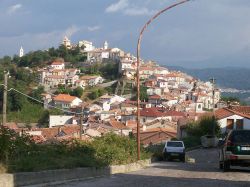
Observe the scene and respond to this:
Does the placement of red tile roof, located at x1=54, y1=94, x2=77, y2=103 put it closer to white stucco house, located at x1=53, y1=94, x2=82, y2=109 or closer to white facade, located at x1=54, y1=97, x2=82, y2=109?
white stucco house, located at x1=53, y1=94, x2=82, y2=109

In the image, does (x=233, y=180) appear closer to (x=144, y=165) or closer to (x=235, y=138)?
(x=235, y=138)

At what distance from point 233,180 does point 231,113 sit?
5469 centimetres

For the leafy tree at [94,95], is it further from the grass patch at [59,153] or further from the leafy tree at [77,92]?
the grass patch at [59,153]

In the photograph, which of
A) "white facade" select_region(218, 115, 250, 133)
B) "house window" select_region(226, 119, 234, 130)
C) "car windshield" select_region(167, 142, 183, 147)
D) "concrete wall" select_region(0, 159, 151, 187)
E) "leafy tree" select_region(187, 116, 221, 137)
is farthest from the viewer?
"house window" select_region(226, 119, 234, 130)

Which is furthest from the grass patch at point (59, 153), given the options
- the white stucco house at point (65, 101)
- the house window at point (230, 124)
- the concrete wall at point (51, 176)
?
the white stucco house at point (65, 101)

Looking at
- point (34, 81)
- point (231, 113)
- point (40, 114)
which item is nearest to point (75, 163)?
point (231, 113)

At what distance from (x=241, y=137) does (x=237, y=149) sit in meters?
0.49

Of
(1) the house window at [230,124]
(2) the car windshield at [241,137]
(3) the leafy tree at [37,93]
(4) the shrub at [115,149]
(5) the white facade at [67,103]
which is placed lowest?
(4) the shrub at [115,149]

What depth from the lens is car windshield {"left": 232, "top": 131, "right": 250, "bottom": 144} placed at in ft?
60.5

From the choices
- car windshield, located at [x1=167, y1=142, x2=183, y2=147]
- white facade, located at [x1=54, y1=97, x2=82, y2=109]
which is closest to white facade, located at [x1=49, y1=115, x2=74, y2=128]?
white facade, located at [x1=54, y1=97, x2=82, y2=109]

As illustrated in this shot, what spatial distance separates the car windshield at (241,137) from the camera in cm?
1845

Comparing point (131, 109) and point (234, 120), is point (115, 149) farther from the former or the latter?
point (131, 109)

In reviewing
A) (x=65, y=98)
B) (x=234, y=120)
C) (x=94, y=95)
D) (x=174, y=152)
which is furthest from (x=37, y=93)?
(x=174, y=152)

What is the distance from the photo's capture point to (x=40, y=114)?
12219 centimetres
